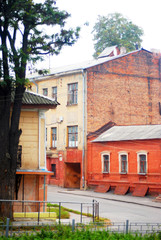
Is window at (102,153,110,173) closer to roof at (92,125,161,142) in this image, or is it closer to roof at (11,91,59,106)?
roof at (92,125,161,142)

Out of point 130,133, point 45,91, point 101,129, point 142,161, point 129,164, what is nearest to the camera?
point 142,161

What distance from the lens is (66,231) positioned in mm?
13461

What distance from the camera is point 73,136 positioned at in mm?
37781

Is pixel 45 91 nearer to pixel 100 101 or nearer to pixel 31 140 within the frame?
pixel 100 101

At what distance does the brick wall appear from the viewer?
123 ft

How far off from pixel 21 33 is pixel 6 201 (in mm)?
6993

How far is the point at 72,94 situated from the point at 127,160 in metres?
8.26

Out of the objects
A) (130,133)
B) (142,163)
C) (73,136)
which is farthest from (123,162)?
(73,136)

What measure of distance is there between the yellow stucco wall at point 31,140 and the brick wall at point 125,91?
16120 millimetres

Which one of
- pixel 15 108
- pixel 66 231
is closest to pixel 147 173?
pixel 15 108

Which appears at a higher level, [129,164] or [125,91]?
[125,91]

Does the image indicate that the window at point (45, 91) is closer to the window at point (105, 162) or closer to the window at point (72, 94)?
the window at point (72, 94)

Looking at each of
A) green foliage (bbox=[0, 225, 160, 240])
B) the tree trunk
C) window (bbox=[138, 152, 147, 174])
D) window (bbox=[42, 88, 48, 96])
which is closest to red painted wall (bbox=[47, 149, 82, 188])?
window (bbox=[42, 88, 48, 96])

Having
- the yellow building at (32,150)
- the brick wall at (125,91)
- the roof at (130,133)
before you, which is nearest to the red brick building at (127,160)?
the roof at (130,133)
